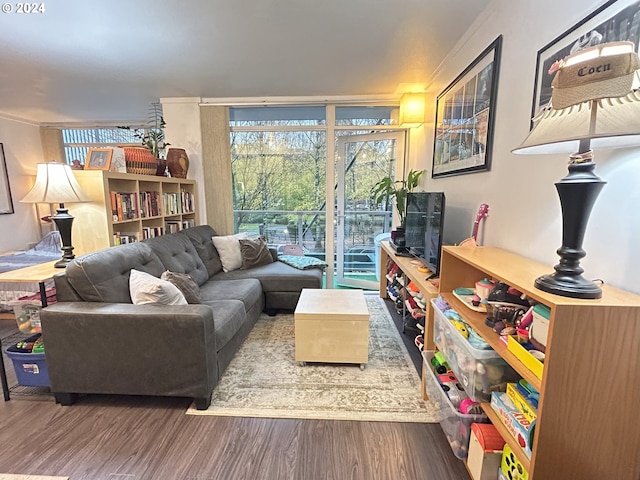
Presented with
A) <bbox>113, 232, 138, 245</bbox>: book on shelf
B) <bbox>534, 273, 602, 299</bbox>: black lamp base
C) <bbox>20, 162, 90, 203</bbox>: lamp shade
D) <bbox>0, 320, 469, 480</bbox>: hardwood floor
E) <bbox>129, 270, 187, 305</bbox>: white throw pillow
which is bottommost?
<bbox>0, 320, 469, 480</bbox>: hardwood floor

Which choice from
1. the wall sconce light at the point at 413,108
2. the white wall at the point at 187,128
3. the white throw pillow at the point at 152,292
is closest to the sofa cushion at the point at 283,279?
the white throw pillow at the point at 152,292

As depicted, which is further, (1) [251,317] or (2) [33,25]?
(1) [251,317]

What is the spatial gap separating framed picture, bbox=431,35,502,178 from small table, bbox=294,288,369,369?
1.32 m

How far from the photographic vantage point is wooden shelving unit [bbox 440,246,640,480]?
0.82 m

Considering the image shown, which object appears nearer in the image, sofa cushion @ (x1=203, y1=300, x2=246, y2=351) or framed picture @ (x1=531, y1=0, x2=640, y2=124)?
framed picture @ (x1=531, y1=0, x2=640, y2=124)

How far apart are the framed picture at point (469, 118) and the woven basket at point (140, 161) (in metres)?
2.75

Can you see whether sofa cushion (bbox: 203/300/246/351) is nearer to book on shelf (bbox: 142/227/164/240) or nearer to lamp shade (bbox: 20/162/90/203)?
book on shelf (bbox: 142/227/164/240)

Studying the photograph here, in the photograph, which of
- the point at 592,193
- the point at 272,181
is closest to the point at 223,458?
the point at 592,193

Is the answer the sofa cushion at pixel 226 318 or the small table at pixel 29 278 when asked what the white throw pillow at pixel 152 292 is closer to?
the sofa cushion at pixel 226 318

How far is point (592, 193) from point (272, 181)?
3.49 metres

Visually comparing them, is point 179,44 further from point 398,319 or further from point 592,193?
point 398,319

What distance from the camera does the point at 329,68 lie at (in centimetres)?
275

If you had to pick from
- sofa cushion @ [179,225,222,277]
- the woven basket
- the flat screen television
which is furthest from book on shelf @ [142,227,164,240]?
the flat screen television

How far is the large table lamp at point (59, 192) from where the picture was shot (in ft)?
6.23
